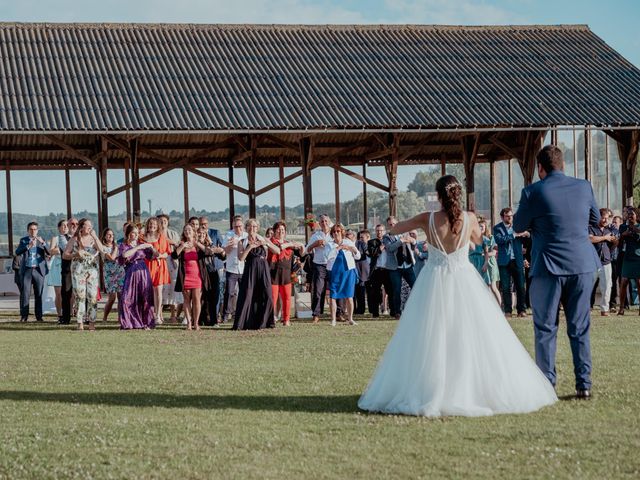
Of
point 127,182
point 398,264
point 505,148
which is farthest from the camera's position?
point 127,182

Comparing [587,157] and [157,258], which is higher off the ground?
[587,157]

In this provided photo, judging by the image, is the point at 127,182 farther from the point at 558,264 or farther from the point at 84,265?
the point at 558,264

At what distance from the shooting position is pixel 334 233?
17.5 m

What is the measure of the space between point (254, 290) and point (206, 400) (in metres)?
7.68

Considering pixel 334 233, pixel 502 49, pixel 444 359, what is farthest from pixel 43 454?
pixel 502 49

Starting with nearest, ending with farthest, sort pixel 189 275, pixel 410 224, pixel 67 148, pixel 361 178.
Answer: pixel 410 224
pixel 189 275
pixel 67 148
pixel 361 178

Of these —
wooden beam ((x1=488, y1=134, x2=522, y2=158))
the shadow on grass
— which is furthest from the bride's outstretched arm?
wooden beam ((x1=488, y1=134, x2=522, y2=158))

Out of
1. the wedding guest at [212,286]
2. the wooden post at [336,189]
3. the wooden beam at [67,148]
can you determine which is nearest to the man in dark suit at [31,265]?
the wedding guest at [212,286]

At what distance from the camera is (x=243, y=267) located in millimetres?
17391

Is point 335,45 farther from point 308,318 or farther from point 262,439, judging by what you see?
point 262,439

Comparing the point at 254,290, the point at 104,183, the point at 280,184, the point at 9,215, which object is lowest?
the point at 254,290

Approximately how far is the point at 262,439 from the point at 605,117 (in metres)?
19.8

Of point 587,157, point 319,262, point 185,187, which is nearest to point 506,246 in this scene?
point 319,262

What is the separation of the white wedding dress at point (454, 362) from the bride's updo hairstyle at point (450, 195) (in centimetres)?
43
